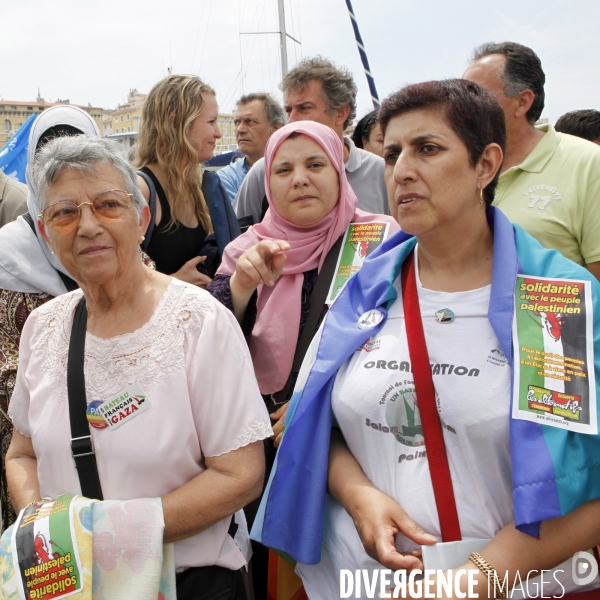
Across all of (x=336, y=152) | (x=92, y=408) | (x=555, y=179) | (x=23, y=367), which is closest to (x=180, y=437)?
(x=92, y=408)

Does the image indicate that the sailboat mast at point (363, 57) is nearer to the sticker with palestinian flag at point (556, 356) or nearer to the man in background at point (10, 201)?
the man in background at point (10, 201)

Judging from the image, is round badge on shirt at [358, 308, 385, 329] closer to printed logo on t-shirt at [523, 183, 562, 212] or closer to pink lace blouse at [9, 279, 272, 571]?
pink lace blouse at [9, 279, 272, 571]

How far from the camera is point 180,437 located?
1772 mm

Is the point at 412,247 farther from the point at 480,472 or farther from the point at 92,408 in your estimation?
the point at 92,408

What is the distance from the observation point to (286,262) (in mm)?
2584

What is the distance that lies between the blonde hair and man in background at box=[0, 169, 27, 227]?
1.13m

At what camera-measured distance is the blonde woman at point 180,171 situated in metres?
3.13

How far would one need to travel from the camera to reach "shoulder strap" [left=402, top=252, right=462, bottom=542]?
5.31 feet

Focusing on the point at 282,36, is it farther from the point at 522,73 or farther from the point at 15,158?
the point at 522,73

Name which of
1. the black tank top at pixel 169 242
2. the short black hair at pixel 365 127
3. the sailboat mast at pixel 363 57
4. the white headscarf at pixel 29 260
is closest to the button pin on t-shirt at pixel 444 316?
the white headscarf at pixel 29 260

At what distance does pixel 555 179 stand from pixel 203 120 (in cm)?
191

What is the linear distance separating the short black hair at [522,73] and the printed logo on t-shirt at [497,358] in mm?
1937

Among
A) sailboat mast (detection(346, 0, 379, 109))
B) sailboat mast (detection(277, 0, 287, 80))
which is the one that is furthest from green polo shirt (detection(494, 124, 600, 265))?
sailboat mast (detection(277, 0, 287, 80))

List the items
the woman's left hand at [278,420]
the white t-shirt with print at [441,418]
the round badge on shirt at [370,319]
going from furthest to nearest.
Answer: the woman's left hand at [278,420], the round badge on shirt at [370,319], the white t-shirt with print at [441,418]
